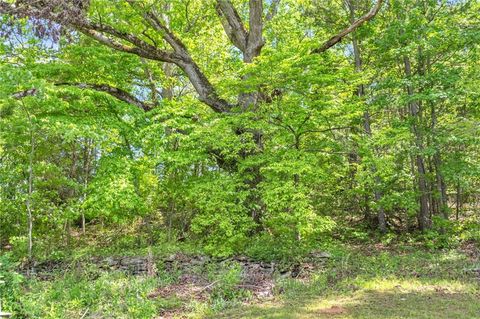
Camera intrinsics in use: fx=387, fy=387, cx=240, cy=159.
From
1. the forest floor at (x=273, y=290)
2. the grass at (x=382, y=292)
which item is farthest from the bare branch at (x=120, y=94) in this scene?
the grass at (x=382, y=292)

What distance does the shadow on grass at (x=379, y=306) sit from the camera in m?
4.57

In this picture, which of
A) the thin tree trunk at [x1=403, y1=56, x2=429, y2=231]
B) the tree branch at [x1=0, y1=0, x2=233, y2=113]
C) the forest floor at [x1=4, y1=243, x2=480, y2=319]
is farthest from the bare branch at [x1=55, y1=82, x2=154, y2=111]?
the thin tree trunk at [x1=403, y1=56, x2=429, y2=231]

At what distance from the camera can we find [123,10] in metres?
9.79

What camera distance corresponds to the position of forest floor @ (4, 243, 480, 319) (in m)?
4.67

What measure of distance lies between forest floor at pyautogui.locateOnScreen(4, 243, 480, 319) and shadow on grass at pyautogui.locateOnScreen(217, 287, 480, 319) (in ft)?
0.04

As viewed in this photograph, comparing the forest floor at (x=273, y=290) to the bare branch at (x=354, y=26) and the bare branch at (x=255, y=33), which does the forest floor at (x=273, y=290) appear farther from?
the bare branch at (x=255, y=33)

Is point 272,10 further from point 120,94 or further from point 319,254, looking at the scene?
point 319,254

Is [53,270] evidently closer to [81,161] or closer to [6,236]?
[6,236]

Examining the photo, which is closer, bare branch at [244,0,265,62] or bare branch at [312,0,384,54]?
bare branch at [312,0,384,54]

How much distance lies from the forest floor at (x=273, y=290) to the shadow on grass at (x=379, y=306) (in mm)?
11

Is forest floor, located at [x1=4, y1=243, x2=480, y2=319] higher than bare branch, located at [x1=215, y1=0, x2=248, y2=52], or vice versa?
bare branch, located at [x1=215, y1=0, x2=248, y2=52]

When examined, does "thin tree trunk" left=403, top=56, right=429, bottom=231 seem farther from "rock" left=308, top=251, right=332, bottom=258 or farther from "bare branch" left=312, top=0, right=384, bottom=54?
"rock" left=308, top=251, right=332, bottom=258

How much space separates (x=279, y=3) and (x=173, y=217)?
298 inches

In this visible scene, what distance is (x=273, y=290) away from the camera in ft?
19.2
